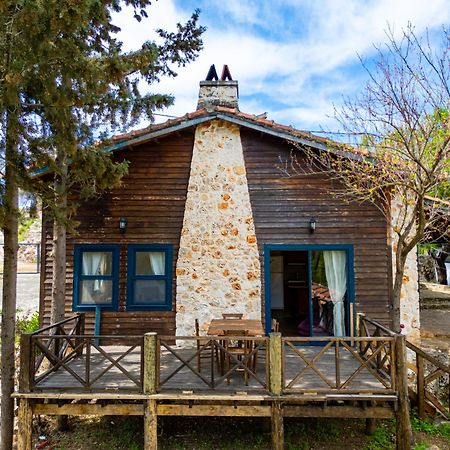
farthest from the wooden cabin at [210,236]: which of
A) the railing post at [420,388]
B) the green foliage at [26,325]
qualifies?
the green foliage at [26,325]

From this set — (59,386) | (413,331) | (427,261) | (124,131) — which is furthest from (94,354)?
(427,261)

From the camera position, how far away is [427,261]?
2383 cm

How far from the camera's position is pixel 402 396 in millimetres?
5906

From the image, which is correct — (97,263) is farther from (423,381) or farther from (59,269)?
(423,381)

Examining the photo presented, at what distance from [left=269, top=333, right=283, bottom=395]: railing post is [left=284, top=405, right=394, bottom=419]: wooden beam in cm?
46

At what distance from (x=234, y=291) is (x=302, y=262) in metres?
5.98

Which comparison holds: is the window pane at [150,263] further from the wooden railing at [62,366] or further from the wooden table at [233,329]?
the wooden table at [233,329]

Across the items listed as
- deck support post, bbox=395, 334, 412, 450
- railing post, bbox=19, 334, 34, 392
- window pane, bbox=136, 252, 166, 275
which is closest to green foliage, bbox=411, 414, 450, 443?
deck support post, bbox=395, 334, 412, 450

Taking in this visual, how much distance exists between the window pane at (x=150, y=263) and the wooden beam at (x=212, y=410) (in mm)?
3451

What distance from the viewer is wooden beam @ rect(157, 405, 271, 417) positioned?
5.87m

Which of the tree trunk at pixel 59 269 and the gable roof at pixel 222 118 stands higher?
the gable roof at pixel 222 118

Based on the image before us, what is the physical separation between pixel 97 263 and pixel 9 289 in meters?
2.41

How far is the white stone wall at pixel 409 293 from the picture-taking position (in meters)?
8.70

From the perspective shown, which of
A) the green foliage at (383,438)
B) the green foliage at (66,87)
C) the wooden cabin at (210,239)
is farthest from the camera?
the wooden cabin at (210,239)
